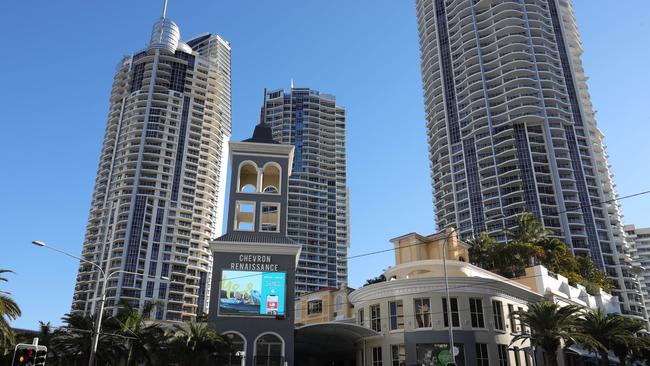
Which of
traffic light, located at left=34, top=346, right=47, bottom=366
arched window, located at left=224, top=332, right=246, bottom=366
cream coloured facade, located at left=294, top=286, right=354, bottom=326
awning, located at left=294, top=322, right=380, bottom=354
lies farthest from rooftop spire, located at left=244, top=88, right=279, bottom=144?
traffic light, located at left=34, top=346, right=47, bottom=366

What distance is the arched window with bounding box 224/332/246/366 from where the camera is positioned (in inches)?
1403

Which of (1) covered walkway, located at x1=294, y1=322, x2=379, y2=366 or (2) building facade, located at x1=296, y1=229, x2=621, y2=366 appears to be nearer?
(2) building facade, located at x1=296, y1=229, x2=621, y2=366

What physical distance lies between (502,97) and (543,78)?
10.7 meters

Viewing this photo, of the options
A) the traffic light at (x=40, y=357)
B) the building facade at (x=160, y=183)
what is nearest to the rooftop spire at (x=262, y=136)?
the traffic light at (x=40, y=357)

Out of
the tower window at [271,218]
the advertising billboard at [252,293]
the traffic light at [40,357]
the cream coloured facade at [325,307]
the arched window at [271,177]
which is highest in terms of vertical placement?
the arched window at [271,177]

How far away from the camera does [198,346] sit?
32.8 m

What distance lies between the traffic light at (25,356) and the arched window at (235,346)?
17.7 metres

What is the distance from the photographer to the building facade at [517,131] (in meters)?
115

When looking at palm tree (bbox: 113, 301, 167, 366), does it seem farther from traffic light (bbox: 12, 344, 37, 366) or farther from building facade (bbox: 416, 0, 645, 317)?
building facade (bbox: 416, 0, 645, 317)

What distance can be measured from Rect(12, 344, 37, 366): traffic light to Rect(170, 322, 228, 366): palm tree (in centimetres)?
1485

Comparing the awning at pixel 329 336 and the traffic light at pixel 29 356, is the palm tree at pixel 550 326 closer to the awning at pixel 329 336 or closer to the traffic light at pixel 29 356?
the awning at pixel 329 336

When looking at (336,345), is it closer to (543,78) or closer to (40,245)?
(40,245)

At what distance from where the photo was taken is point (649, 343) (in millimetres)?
46750

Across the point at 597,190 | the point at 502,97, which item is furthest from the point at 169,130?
the point at 597,190
